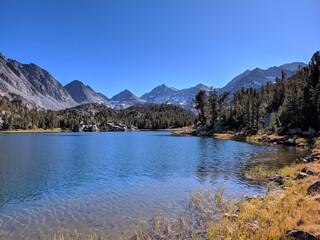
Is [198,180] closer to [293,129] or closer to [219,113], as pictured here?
[293,129]

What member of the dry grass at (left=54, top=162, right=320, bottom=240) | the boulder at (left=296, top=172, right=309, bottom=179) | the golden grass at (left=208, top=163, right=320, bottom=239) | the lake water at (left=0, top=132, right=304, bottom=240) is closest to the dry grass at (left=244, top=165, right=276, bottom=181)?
the lake water at (left=0, top=132, right=304, bottom=240)

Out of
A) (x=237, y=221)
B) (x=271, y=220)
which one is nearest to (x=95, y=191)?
(x=237, y=221)

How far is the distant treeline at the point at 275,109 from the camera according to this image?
3386 inches

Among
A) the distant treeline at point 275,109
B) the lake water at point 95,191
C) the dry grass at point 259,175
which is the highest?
the distant treeline at point 275,109

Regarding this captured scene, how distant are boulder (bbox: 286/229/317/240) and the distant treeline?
79617 mm

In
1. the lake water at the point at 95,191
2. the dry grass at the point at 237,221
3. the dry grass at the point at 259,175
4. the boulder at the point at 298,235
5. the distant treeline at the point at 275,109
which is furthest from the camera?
the distant treeline at the point at 275,109

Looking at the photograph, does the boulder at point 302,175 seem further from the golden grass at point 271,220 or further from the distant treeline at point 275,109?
the distant treeline at point 275,109

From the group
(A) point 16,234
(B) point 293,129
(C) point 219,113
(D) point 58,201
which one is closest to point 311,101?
(B) point 293,129

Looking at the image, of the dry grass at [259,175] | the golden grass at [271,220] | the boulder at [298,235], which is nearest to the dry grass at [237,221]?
the golden grass at [271,220]

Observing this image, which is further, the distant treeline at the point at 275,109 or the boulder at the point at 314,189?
the distant treeline at the point at 275,109

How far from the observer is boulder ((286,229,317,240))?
35.9 ft

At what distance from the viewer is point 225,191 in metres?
26.3

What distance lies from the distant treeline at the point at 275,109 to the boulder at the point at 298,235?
261 feet

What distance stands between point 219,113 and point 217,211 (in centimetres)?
13854
